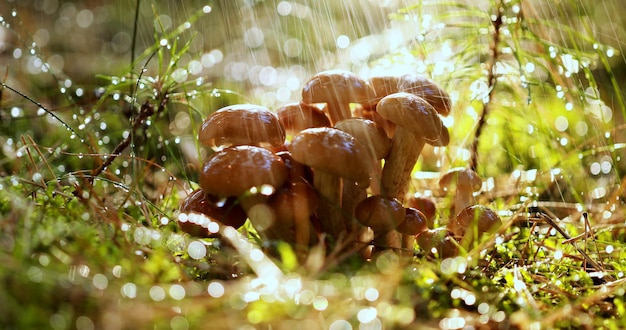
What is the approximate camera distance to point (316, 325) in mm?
1179

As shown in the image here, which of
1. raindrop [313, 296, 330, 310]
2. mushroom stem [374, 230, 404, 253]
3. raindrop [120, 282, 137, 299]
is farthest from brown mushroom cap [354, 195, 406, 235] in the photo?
raindrop [120, 282, 137, 299]

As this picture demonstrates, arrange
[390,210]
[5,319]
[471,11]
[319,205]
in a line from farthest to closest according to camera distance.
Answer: [471,11], [319,205], [390,210], [5,319]

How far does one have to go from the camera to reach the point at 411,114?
189cm

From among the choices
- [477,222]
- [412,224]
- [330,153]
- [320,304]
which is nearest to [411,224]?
[412,224]

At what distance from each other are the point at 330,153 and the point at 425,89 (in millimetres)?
666

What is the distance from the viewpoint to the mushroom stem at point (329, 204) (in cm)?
191

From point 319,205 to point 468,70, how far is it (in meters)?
1.37

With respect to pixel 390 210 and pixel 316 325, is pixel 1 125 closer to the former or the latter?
pixel 390 210

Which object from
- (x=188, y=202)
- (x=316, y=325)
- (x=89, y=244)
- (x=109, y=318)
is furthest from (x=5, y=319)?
(x=188, y=202)

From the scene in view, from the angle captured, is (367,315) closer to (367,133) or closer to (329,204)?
(329,204)

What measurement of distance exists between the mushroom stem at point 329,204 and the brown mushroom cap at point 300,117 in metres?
0.31

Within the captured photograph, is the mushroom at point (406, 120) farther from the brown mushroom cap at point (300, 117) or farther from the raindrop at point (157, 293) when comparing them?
the raindrop at point (157, 293)

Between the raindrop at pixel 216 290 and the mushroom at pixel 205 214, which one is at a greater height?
the mushroom at pixel 205 214

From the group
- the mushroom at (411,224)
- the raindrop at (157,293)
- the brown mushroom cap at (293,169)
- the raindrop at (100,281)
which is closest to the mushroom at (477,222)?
the mushroom at (411,224)
